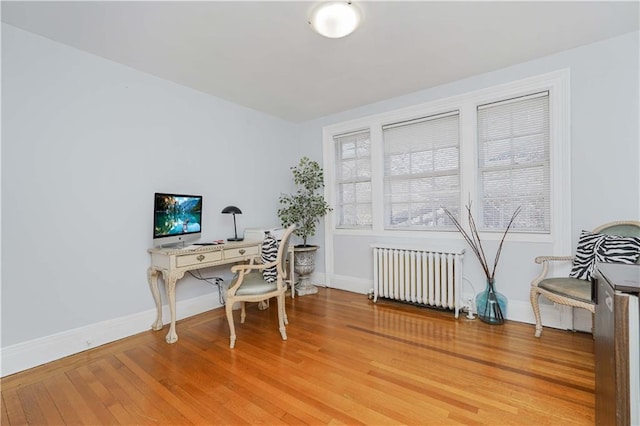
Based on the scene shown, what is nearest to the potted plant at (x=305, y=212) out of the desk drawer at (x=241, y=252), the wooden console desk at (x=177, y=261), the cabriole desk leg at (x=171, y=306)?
the desk drawer at (x=241, y=252)

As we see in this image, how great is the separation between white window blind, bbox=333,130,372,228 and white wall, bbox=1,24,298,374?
6.02 ft

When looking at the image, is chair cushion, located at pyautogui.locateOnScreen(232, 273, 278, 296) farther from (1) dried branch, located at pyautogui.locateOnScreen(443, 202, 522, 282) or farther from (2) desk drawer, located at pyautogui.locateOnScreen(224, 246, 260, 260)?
(1) dried branch, located at pyautogui.locateOnScreen(443, 202, 522, 282)

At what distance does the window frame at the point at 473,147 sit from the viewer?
262 centimetres

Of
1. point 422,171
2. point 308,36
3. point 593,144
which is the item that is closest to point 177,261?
point 308,36

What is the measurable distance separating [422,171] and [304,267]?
2.00 metres

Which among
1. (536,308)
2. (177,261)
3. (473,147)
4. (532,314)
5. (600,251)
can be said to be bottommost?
(532,314)

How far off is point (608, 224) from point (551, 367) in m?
1.30

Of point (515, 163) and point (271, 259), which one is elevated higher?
point (515, 163)

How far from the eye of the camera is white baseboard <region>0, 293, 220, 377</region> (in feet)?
6.89

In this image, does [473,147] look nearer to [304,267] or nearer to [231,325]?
[304,267]

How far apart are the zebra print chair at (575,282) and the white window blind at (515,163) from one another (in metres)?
0.42

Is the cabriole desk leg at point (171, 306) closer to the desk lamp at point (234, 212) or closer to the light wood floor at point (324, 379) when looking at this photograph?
the light wood floor at point (324, 379)

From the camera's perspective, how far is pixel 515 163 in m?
2.93

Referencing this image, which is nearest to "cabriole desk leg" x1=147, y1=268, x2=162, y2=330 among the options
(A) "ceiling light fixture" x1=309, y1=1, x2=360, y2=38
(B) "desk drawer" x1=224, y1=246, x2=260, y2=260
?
(B) "desk drawer" x1=224, y1=246, x2=260, y2=260
